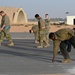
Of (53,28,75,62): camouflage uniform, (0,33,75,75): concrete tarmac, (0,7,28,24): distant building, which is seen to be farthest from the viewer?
(0,7,28,24): distant building

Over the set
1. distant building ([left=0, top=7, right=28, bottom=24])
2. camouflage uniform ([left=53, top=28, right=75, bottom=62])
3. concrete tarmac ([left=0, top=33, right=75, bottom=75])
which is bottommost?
distant building ([left=0, top=7, right=28, bottom=24])

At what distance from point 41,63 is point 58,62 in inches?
21.4

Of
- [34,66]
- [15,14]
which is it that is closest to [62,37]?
[34,66]

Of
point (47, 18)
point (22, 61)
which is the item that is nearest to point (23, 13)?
point (47, 18)

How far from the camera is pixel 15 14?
6334 cm

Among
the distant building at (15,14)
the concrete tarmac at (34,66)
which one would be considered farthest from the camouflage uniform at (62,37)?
the distant building at (15,14)

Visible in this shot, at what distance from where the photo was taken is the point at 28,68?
923 centimetres

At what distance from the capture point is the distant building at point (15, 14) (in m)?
63.6

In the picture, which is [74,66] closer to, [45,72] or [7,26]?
[45,72]

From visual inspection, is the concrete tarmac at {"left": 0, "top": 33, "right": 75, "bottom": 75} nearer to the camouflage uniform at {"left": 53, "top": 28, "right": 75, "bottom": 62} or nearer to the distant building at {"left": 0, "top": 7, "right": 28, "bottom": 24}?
the camouflage uniform at {"left": 53, "top": 28, "right": 75, "bottom": 62}

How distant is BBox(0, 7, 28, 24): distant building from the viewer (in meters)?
63.6

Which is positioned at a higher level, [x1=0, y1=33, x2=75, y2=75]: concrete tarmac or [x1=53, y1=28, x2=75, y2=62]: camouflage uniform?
[x1=53, y1=28, x2=75, y2=62]: camouflage uniform

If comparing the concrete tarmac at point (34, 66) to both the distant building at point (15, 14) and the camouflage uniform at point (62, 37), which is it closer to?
the camouflage uniform at point (62, 37)

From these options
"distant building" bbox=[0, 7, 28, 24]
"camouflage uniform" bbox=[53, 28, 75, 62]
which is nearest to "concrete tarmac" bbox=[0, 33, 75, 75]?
"camouflage uniform" bbox=[53, 28, 75, 62]
